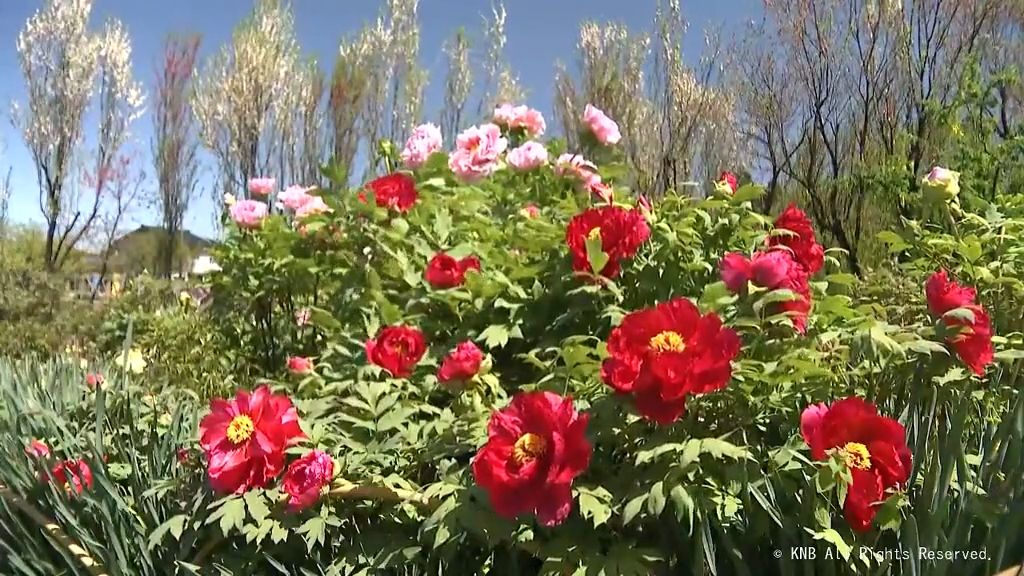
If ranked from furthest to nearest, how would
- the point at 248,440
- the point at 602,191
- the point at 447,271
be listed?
the point at 602,191, the point at 447,271, the point at 248,440

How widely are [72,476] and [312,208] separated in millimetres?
831

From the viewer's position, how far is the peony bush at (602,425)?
80 cm

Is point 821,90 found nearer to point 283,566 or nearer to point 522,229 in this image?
point 522,229

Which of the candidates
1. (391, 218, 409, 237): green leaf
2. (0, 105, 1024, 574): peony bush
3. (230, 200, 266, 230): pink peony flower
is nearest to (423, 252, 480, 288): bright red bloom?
(0, 105, 1024, 574): peony bush

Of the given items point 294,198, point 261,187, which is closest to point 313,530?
point 294,198

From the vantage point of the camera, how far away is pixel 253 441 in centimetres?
98

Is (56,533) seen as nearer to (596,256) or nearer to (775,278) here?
(596,256)

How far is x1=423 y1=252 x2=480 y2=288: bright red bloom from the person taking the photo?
→ 4.28ft

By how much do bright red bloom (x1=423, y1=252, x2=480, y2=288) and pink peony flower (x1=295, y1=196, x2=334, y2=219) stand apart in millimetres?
565

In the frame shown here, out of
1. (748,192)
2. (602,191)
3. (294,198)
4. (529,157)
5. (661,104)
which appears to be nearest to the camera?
(748,192)

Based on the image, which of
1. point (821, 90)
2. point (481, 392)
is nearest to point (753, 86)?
point (821, 90)

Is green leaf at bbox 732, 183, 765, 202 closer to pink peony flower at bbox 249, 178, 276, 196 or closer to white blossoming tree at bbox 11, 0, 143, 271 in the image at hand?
pink peony flower at bbox 249, 178, 276, 196

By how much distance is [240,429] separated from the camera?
38.8 inches

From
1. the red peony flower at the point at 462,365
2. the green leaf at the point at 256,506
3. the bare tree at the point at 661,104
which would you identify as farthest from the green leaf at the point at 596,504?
the bare tree at the point at 661,104
